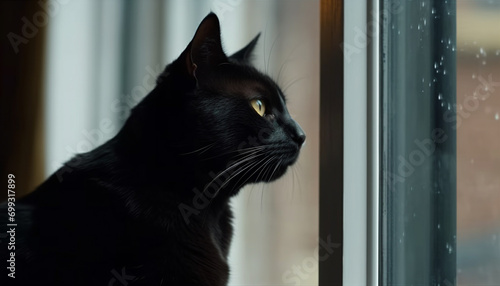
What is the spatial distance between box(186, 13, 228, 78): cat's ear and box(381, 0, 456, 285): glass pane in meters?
0.33

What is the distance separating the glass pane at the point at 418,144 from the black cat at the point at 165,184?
0.70ft

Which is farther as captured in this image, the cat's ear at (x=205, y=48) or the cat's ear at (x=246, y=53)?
the cat's ear at (x=246, y=53)

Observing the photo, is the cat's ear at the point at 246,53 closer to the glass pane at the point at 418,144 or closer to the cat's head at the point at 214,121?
the cat's head at the point at 214,121

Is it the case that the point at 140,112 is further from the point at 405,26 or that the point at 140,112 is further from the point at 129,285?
the point at 405,26

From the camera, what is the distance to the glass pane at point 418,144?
0.91m

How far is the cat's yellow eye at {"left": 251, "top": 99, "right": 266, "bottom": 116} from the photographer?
0.93 meters

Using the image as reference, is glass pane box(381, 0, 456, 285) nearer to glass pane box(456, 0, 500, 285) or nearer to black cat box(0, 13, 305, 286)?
glass pane box(456, 0, 500, 285)

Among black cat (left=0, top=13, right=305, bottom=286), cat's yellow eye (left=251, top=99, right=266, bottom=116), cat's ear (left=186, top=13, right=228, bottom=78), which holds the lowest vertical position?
black cat (left=0, top=13, right=305, bottom=286)

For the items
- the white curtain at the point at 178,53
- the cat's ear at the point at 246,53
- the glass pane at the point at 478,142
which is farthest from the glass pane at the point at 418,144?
the cat's ear at the point at 246,53

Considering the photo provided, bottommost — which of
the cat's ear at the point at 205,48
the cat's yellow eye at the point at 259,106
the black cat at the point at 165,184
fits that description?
the black cat at the point at 165,184

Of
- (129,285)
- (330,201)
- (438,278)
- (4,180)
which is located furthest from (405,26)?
(4,180)

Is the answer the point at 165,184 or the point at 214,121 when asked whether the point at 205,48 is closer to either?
the point at 214,121

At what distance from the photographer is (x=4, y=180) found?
3.06ft

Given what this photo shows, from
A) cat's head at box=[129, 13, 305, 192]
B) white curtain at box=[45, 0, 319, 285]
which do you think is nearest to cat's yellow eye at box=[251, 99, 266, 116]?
cat's head at box=[129, 13, 305, 192]
